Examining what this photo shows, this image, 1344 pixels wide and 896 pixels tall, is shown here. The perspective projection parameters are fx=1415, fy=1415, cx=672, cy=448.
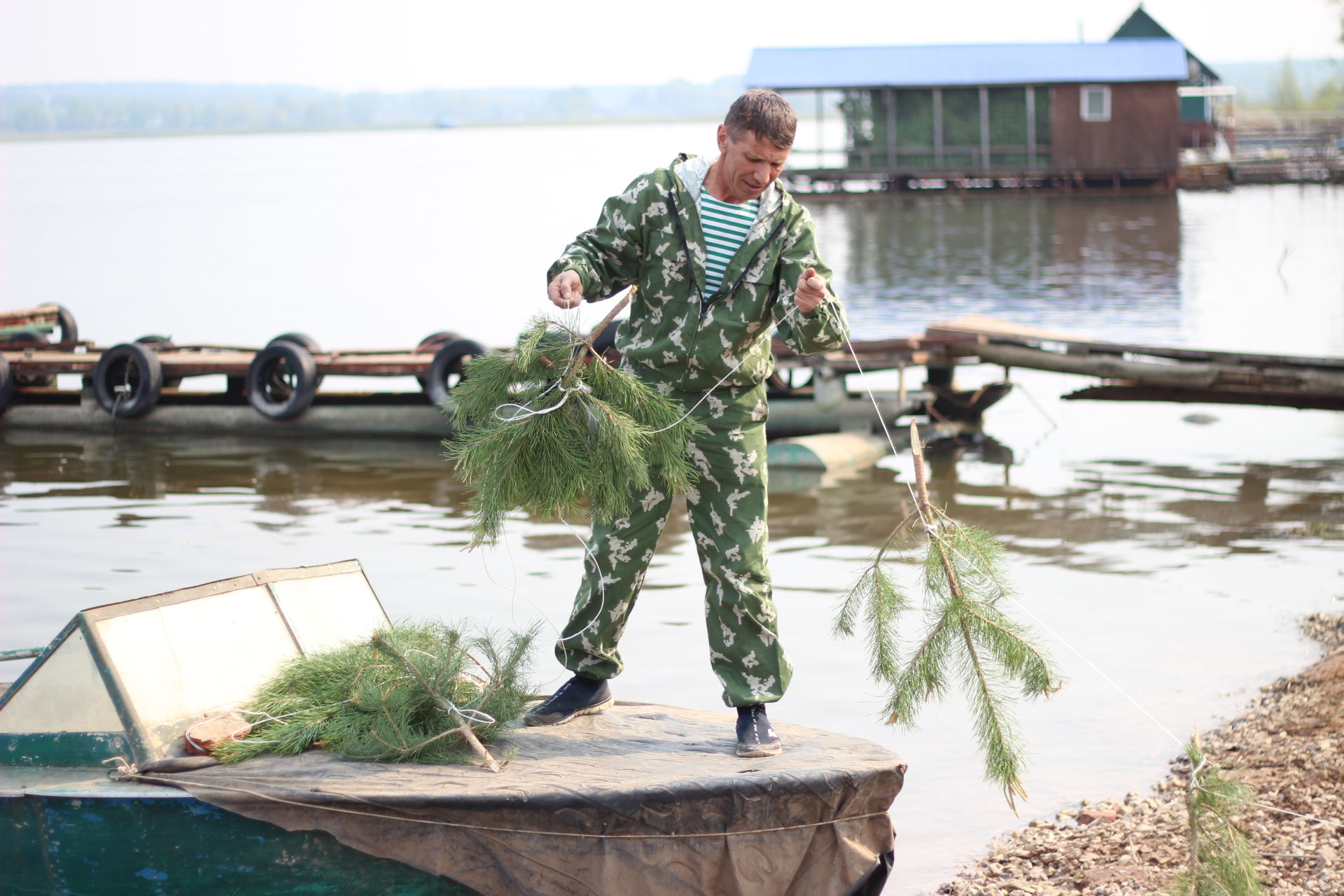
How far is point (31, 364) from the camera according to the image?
1502cm

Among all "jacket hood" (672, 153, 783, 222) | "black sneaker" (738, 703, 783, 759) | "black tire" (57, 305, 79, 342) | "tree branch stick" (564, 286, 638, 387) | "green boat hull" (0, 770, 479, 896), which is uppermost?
"jacket hood" (672, 153, 783, 222)

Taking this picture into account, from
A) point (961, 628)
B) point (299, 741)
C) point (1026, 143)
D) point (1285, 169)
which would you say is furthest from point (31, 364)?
point (1285, 169)

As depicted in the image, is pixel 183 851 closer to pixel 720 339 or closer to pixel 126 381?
pixel 720 339

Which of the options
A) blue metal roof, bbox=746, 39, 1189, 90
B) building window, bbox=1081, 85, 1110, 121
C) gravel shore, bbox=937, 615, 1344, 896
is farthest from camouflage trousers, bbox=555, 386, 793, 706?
building window, bbox=1081, 85, 1110, 121

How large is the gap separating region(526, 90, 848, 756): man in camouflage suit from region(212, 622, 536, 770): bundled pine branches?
0.44m

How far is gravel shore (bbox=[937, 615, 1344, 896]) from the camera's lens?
486cm

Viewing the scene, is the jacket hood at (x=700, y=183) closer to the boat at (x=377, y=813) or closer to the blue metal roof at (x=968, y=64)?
the boat at (x=377, y=813)

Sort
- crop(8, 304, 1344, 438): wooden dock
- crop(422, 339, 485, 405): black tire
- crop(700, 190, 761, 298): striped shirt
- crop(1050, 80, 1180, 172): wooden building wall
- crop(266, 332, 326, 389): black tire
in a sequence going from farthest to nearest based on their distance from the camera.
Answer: crop(1050, 80, 1180, 172): wooden building wall → crop(266, 332, 326, 389): black tire → crop(422, 339, 485, 405): black tire → crop(8, 304, 1344, 438): wooden dock → crop(700, 190, 761, 298): striped shirt

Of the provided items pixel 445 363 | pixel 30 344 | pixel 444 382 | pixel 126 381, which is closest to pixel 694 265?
pixel 445 363

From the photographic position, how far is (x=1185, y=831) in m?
5.14

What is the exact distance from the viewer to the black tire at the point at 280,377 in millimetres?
13758

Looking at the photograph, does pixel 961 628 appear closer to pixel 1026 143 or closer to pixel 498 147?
pixel 1026 143

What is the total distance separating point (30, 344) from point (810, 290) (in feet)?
45.9

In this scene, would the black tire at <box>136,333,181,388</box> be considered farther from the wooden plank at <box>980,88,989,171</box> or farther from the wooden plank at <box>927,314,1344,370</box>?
the wooden plank at <box>980,88,989,171</box>
